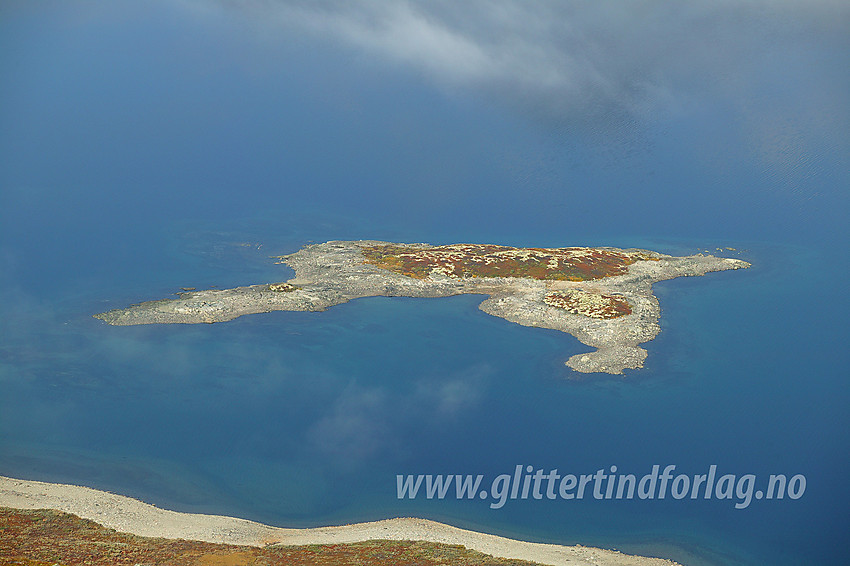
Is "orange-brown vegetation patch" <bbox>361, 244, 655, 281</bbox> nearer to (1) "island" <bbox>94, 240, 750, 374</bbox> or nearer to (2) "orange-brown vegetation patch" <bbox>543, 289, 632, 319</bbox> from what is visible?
(1) "island" <bbox>94, 240, 750, 374</bbox>

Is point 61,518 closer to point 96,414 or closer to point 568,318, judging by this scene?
point 96,414

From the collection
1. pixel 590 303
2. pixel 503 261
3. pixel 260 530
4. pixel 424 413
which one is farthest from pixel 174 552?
pixel 503 261

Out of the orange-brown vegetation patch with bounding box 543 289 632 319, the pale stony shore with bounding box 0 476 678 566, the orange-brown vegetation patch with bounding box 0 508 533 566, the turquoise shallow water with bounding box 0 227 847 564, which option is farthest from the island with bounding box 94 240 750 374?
the orange-brown vegetation patch with bounding box 0 508 533 566

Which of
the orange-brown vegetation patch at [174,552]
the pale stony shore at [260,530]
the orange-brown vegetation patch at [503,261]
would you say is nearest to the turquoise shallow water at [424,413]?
the pale stony shore at [260,530]

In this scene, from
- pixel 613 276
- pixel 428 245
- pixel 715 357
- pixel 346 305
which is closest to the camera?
pixel 715 357

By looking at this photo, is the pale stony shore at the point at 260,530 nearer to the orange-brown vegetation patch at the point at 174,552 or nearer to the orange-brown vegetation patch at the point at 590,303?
the orange-brown vegetation patch at the point at 174,552

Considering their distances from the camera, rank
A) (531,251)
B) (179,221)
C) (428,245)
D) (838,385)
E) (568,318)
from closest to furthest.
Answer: (838,385)
(568,318)
(531,251)
(428,245)
(179,221)

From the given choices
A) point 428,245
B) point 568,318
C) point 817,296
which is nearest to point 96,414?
point 568,318
